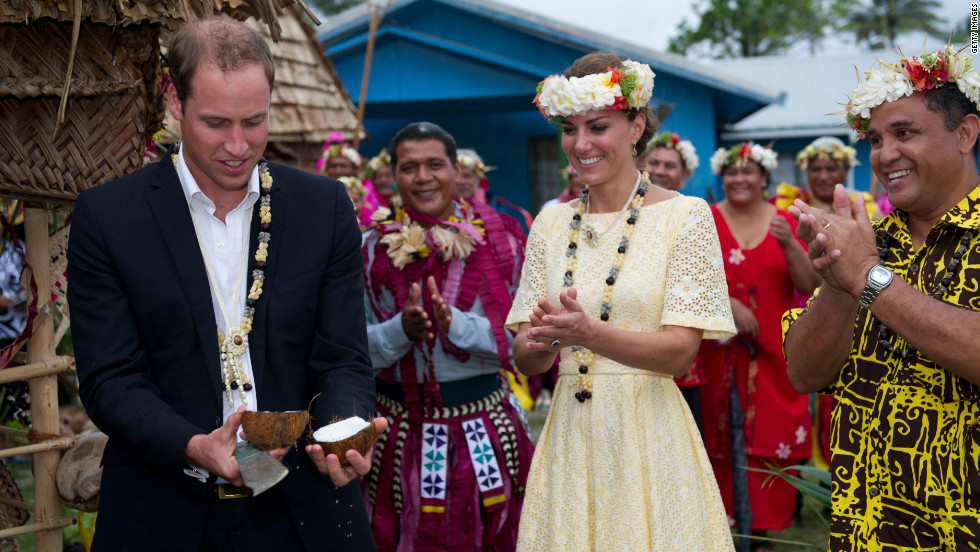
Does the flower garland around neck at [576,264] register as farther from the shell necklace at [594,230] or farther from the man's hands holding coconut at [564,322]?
the man's hands holding coconut at [564,322]

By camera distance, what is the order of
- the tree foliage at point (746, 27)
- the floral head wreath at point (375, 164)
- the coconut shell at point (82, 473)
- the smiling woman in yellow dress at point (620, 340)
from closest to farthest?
the smiling woman in yellow dress at point (620, 340), the coconut shell at point (82, 473), the floral head wreath at point (375, 164), the tree foliage at point (746, 27)

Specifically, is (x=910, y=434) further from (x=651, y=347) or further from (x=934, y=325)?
(x=651, y=347)

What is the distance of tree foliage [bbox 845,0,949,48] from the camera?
41.8m

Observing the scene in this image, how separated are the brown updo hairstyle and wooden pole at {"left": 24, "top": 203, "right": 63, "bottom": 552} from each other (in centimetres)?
208

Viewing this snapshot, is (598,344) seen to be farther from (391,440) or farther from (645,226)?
(391,440)

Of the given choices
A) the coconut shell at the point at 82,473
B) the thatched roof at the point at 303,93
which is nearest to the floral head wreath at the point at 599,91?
the coconut shell at the point at 82,473

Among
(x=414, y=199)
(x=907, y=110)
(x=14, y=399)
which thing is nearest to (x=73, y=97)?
(x=14, y=399)

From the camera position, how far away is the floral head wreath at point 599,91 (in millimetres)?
3154

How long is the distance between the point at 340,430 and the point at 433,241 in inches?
80.2

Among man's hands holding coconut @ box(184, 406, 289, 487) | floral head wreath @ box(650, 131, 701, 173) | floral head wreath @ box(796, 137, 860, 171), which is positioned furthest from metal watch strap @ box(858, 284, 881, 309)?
floral head wreath @ box(796, 137, 860, 171)

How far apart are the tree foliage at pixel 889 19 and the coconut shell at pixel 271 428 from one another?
145 ft

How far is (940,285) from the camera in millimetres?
2535

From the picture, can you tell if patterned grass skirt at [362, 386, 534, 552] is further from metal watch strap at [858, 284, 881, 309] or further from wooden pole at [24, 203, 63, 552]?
metal watch strap at [858, 284, 881, 309]

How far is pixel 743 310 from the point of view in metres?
5.61
